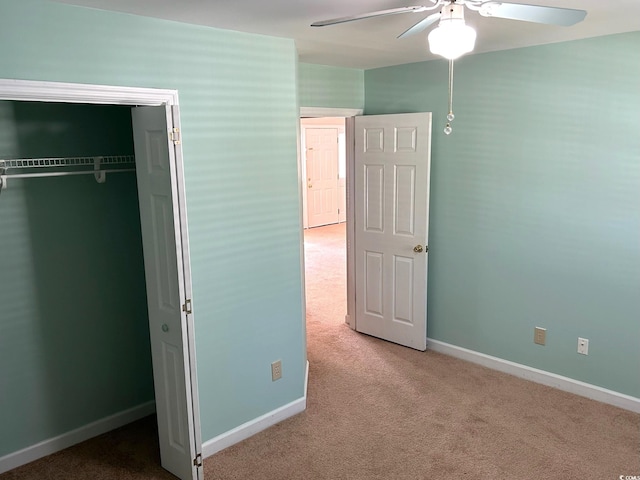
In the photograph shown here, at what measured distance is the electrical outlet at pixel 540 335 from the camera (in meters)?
3.87

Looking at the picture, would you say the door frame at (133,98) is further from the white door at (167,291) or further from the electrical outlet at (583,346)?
the electrical outlet at (583,346)

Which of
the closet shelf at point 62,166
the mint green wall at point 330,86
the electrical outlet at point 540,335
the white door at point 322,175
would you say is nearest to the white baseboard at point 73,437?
the closet shelf at point 62,166

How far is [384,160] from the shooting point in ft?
14.6

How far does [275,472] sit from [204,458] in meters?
0.46

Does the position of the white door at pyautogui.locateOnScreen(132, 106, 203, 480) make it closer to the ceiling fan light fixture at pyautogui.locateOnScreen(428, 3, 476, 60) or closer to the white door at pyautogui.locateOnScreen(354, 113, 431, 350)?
the ceiling fan light fixture at pyautogui.locateOnScreen(428, 3, 476, 60)

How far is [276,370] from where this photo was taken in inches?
136

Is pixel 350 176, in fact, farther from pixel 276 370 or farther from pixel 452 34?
pixel 452 34

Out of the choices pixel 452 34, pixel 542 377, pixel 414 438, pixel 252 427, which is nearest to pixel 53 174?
pixel 252 427

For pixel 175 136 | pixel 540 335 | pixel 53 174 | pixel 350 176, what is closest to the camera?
pixel 175 136

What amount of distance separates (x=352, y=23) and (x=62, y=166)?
1827 millimetres

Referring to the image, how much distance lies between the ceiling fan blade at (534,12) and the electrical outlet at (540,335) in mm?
2518

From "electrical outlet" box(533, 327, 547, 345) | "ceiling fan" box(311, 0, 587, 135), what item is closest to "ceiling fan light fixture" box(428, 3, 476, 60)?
"ceiling fan" box(311, 0, 587, 135)

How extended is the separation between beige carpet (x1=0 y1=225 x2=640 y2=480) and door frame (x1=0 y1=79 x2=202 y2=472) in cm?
60

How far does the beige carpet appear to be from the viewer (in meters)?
2.94
